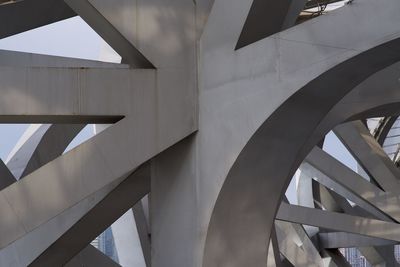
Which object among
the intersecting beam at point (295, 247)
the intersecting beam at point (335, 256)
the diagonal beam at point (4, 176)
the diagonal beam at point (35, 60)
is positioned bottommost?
the intersecting beam at point (335, 256)

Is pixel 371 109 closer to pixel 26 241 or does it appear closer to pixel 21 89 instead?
pixel 26 241

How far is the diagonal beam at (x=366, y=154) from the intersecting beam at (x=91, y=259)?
9670mm

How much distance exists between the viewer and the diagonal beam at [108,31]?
889cm

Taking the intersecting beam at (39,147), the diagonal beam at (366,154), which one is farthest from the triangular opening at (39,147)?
the diagonal beam at (366,154)

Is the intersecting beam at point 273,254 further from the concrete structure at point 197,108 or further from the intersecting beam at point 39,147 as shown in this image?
the concrete structure at point 197,108

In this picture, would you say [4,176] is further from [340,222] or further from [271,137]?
[340,222]

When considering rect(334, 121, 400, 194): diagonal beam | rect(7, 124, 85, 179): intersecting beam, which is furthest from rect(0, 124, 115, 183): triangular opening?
rect(334, 121, 400, 194): diagonal beam

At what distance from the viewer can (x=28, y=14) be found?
1209cm

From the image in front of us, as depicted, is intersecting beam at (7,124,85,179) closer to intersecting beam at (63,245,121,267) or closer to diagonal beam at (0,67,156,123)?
intersecting beam at (63,245,121,267)

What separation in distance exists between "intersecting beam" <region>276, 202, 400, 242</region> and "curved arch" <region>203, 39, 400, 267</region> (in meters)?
11.2

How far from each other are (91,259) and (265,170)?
19.9 ft

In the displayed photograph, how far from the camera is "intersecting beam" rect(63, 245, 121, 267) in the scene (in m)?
14.1

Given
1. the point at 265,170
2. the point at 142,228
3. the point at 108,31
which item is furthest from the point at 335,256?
the point at 108,31

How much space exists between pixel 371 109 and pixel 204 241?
22.3 feet
